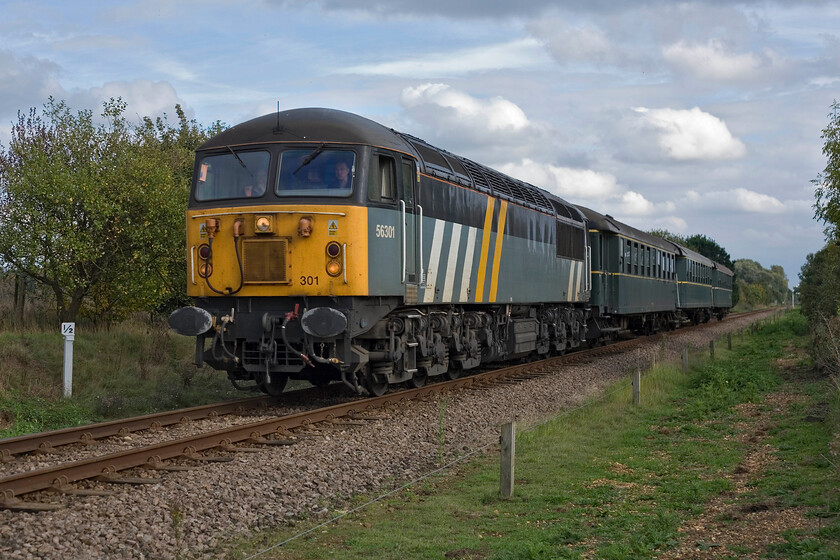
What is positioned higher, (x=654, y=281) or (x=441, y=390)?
(x=654, y=281)

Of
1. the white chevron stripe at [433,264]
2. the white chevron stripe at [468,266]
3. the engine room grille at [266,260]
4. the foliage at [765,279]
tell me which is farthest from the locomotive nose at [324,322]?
the foliage at [765,279]

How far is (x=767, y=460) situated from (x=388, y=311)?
17.8 feet

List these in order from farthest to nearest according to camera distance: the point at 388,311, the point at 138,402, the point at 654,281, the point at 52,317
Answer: the point at 654,281 < the point at 52,317 < the point at 138,402 < the point at 388,311

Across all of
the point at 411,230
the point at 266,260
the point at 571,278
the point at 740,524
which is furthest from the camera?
the point at 571,278

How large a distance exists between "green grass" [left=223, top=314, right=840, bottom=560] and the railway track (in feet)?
6.40

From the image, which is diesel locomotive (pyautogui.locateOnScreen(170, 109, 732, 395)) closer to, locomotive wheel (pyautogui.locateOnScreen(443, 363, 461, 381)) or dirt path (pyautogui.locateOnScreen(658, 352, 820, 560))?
Answer: locomotive wheel (pyautogui.locateOnScreen(443, 363, 461, 381))

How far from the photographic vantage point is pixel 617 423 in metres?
12.9

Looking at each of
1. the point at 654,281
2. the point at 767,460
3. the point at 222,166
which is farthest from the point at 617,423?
the point at 654,281

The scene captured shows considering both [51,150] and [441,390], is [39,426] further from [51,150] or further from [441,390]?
[51,150]

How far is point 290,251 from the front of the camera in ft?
37.7

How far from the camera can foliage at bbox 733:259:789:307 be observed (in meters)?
123

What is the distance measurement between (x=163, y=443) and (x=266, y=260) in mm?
3548

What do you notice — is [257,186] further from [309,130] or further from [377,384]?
[377,384]

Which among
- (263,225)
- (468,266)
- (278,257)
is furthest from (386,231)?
(468,266)
